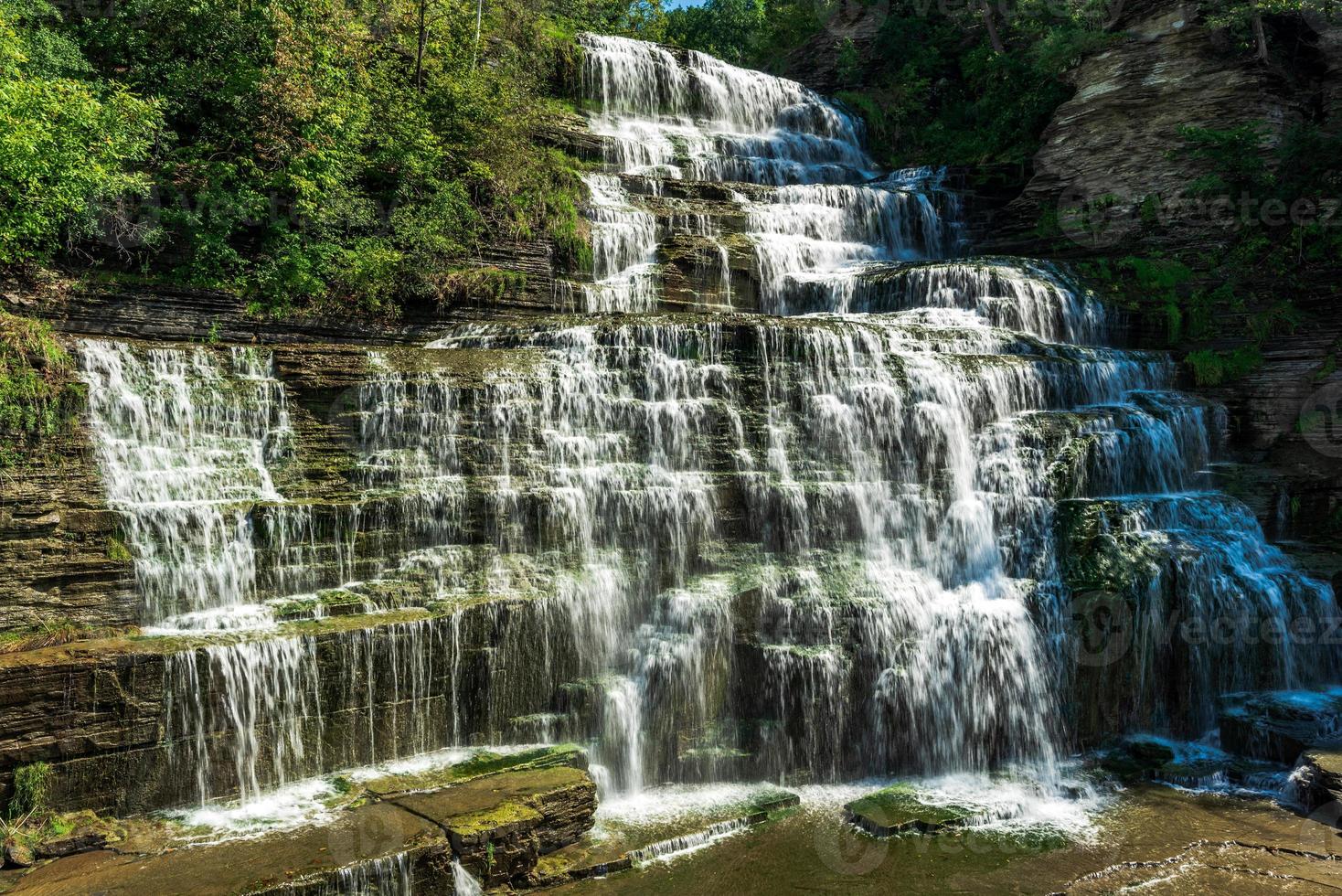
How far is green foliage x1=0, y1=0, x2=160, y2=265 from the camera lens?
10.2 m

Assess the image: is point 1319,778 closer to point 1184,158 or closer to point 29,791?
point 29,791

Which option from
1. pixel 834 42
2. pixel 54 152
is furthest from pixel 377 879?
pixel 834 42

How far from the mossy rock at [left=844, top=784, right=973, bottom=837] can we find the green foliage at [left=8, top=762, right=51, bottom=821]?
7.07 metres

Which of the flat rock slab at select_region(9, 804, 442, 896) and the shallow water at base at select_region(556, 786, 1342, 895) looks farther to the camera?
the shallow water at base at select_region(556, 786, 1342, 895)

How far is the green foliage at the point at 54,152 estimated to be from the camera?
10219mm

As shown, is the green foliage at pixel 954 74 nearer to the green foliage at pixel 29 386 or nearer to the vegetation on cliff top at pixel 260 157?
the vegetation on cliff top at pixel 260 157

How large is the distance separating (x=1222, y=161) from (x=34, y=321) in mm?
19334

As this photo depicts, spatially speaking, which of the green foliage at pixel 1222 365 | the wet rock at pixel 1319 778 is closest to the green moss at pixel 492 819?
the wet rock at pixel 1319 778

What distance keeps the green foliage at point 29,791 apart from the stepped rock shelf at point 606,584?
0.15 feet

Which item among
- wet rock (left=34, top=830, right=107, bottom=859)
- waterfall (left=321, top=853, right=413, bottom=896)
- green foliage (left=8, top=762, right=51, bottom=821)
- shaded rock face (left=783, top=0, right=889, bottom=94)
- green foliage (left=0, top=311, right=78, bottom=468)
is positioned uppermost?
shaded rock face (left=783, top=0, right=889, bottom=94)

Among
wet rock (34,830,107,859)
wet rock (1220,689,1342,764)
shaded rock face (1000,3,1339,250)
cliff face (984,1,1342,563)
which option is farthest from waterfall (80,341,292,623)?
shaded rock face (1000,3,1339,250)

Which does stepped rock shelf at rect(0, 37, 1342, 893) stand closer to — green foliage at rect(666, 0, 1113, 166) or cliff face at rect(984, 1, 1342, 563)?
cliff face at rect(984, 1, 1342, 563)

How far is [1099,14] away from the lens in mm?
21328

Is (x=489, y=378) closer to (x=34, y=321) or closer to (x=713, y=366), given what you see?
(x=713, y=366)
